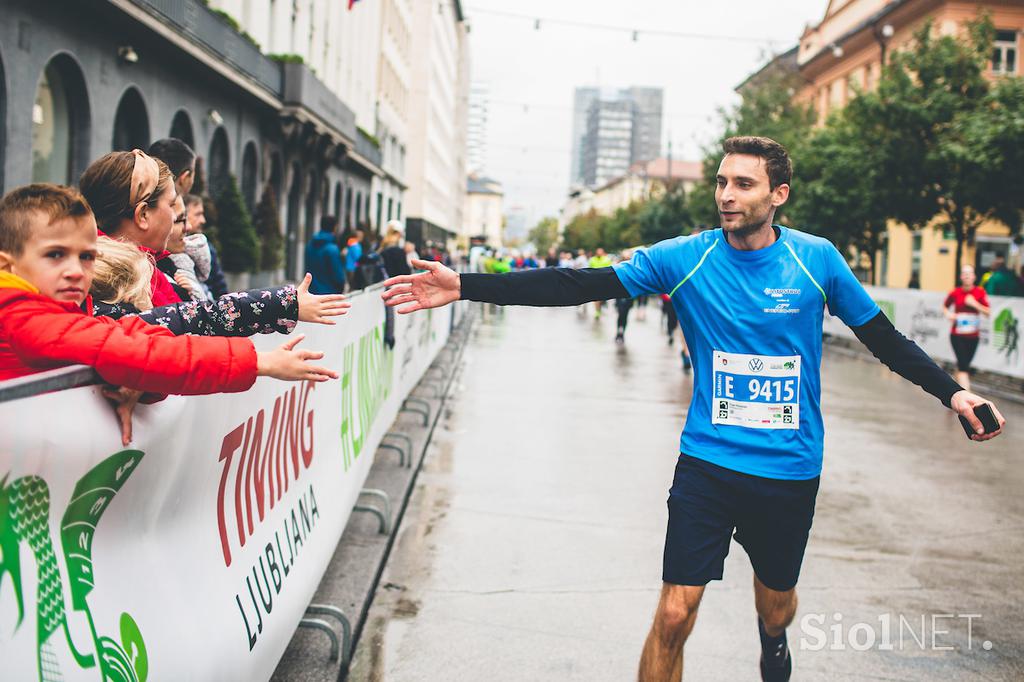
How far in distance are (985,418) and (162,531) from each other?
2608 mm

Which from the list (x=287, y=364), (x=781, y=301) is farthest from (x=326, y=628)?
(x=781, y=301)

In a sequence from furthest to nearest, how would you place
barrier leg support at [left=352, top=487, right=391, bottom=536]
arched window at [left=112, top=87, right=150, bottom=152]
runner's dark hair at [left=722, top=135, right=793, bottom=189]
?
1. arched window at [left=112, top=87, right=150, bottom=152]
2. barrier leg support at [left=352, top=487, right=391, bottom=536]
3. runner's dark hair at [left=722, top=135, right=793, bottom=189]

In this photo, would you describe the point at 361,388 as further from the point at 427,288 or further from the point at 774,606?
the point at 774,606

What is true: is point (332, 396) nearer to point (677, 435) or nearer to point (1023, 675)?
point (1023, 675)

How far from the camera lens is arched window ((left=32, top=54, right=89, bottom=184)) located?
14602mm

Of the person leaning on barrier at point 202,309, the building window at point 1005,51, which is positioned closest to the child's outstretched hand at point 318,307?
the person leaning on barrier at point 202,309

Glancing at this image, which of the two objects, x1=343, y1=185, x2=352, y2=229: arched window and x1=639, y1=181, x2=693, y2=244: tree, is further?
x1=639, y1=181, x2=693, y2=244: tree

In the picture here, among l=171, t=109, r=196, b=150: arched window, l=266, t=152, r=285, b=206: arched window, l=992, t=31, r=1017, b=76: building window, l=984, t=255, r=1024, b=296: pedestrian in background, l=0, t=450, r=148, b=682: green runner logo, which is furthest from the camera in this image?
l=992, t=31, r=1017, b=76: building window

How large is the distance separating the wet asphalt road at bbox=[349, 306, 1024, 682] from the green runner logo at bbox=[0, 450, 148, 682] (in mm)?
2102

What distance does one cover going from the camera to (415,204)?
75438 millimetres

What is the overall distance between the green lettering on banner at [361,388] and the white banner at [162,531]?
0.73 m

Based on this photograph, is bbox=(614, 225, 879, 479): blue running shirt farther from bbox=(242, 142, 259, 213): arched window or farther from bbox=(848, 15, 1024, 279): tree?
bbox=(242, 142, 259, 213): arched window

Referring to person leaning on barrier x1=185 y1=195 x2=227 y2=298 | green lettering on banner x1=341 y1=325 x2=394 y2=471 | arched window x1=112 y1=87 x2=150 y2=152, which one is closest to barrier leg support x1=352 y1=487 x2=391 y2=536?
green lettering on banner x1=341 y1=325 x2=394 y2=471

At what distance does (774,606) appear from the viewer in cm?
395
